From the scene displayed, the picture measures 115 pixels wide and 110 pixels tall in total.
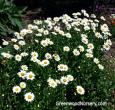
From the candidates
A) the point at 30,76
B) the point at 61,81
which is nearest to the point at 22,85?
the point at 30,76

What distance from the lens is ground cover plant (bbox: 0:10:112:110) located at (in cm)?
551

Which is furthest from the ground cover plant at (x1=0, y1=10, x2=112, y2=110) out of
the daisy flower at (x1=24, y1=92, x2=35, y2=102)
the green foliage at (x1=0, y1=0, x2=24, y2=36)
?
the green foliage at (x1=0, y1=0, x2=24, y2=36)

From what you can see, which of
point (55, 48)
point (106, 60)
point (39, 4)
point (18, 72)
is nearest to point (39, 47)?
point (55, 48)

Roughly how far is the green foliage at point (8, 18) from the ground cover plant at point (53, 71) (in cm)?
49

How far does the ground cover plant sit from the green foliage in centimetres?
49

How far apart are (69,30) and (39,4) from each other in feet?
13.9

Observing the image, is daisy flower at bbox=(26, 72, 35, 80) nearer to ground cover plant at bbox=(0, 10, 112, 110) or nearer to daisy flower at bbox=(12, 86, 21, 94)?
ground cover plant at bbox=(0, 10, 112, 110)

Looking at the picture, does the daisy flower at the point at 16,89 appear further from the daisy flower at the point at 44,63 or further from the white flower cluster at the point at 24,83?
the daisy flower at the point at 44,63

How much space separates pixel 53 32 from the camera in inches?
271

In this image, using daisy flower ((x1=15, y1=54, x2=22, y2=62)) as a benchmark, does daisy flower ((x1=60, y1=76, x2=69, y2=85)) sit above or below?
below

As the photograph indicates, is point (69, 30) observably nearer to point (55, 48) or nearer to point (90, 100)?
point (55, 48)

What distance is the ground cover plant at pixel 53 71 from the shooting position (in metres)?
5.51

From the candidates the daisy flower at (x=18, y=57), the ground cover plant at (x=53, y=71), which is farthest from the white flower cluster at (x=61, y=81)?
the daisy flower at (x=18, y=57)

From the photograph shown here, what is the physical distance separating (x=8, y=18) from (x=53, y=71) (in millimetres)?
1893
